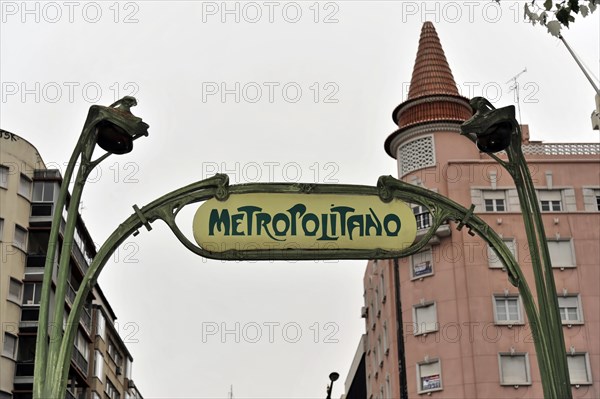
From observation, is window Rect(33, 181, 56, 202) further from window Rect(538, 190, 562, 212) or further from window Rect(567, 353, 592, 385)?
window Rect(567, 353, 592, 385)

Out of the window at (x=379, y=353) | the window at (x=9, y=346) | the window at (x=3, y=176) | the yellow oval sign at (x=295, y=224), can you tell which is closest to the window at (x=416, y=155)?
the window at (x=379, y=353)

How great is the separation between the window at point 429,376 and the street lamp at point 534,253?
30.5m

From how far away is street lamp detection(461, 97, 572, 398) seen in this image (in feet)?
33.7

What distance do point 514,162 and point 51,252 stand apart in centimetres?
547

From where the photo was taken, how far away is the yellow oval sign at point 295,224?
10664 mm

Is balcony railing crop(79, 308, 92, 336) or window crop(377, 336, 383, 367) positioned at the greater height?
balcony railing crop(79, 308, 92, 336)

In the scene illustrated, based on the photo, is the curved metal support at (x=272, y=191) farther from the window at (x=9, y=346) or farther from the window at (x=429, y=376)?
the window at (x=9, y=346)

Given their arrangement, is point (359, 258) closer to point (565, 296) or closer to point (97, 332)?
point (565, 296)

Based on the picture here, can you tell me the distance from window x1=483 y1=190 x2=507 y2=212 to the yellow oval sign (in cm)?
3242

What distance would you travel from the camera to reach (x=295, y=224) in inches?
423

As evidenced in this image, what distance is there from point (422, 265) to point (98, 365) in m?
24.9

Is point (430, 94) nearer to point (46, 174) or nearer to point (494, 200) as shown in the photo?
point (494, 200)

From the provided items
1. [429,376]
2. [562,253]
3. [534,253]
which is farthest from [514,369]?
[534,253]

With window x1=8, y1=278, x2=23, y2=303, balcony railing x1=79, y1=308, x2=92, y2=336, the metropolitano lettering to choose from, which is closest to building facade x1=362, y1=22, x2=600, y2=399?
window x1=8, y1=278, x2=23, y2=303
